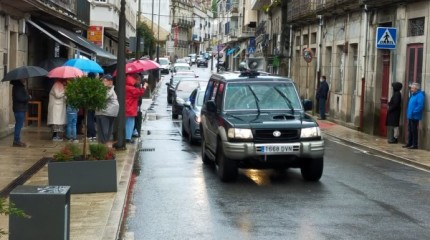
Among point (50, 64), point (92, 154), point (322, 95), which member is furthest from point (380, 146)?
point (92, 154)

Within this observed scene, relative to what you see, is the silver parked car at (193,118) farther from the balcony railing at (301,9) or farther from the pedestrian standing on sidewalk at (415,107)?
the balcony railing at (301,9)

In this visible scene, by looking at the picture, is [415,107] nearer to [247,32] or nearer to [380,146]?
[380,146]

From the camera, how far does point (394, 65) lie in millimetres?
20859

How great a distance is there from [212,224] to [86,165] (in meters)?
2.44

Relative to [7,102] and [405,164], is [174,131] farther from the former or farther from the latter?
[405,164]

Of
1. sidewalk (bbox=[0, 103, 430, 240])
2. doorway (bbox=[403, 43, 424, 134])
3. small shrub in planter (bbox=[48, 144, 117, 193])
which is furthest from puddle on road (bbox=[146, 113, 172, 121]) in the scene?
small shrub in planter (bbox=[48, 144, 117, 193])

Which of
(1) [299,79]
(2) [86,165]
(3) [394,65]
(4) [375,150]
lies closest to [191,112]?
(4) [375,150]

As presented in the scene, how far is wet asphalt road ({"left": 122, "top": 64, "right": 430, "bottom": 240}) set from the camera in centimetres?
807

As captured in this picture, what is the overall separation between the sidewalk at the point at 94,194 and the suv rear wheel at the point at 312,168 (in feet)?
10.3

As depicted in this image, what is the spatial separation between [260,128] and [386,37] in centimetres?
1008

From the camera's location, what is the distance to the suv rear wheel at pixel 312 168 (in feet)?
38.0

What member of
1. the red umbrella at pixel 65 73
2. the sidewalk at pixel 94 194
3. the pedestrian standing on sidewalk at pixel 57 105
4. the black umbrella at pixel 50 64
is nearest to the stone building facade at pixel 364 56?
the sidewalk at pixel 94 194

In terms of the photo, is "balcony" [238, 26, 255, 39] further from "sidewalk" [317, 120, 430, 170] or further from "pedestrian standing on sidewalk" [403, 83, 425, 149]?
"pedestrian standing on sidewalk" [403, 83, 425, 149]

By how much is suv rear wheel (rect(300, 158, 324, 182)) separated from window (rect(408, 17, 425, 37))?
8813 millimetres
